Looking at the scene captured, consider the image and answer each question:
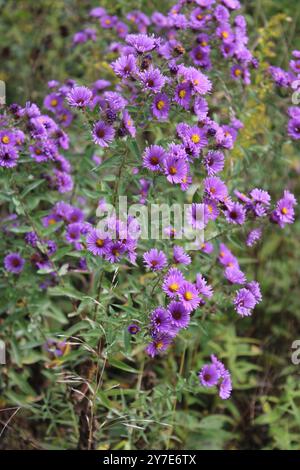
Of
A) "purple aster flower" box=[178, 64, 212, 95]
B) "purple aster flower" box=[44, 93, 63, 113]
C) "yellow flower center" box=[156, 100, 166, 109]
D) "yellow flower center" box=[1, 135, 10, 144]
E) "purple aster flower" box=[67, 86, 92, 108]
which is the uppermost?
"purple aster flower" box=[178, 64, 212, 95]

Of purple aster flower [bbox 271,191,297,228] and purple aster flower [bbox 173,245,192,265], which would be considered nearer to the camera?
purple aster flower [bbox 173,245,192,265]

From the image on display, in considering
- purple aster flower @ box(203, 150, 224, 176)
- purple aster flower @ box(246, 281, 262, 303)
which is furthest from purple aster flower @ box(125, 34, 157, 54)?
purple aster flower @ box(246, 281, 262, 303)

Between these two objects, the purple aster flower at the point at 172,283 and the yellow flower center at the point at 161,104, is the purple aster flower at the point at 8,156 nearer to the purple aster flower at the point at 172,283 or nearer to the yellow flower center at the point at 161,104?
the yellow flower center at the point at 161,104

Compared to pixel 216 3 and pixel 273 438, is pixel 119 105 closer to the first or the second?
pixel 216 3

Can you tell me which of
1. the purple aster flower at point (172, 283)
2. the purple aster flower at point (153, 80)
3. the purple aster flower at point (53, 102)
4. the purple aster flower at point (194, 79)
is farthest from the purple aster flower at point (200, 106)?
the purple aster flower at point (53, 102)

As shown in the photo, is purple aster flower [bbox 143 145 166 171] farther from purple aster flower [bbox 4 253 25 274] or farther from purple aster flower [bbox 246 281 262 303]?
purple aster flower [bbox 4 253 25 274]

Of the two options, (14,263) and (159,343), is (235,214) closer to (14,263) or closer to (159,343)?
(159,343)

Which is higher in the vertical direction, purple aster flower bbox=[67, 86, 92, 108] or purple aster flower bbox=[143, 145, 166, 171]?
purple aster flower bbox=[67, 86, 92, 108]
